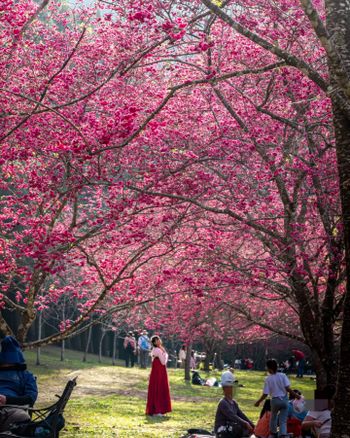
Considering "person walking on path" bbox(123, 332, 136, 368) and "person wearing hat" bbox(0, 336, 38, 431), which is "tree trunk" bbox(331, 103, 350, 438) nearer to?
"person wearing hat" bbox(0, 336, 38, 431)

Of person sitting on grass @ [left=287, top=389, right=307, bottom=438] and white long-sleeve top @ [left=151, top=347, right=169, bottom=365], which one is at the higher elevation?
white long-sleeve top @ [left=151, top=347, right=169, bottom=365]

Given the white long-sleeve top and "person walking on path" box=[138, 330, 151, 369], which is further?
"person walking on path" box=[138, 330, 151, 369]

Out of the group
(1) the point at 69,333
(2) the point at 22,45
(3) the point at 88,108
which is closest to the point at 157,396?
(1) the point at 69,333

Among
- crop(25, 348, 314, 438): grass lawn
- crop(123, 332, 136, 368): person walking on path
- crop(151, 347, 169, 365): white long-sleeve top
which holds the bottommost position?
crop(25, 348, 314, 438): grass lawn

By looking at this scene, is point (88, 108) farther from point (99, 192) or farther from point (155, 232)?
point (155, 232)

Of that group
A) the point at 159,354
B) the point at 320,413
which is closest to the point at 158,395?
the point at 159,354

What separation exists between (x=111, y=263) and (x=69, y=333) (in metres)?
2.35

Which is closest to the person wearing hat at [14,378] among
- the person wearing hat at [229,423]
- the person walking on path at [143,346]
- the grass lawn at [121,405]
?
the person wearing hat at [229,423]

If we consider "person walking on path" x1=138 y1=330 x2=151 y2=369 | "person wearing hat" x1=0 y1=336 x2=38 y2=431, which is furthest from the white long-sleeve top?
"person walking on path" x1=138 y1=330 x2=151 y2=369

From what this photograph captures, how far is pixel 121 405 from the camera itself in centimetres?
1933

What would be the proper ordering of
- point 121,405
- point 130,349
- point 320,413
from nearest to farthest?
point 320,413 < point 121,405 < point 130,349

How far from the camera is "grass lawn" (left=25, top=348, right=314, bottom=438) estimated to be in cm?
1412

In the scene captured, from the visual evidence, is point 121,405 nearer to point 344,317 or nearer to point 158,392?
point 158,392

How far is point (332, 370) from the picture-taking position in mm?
12820
